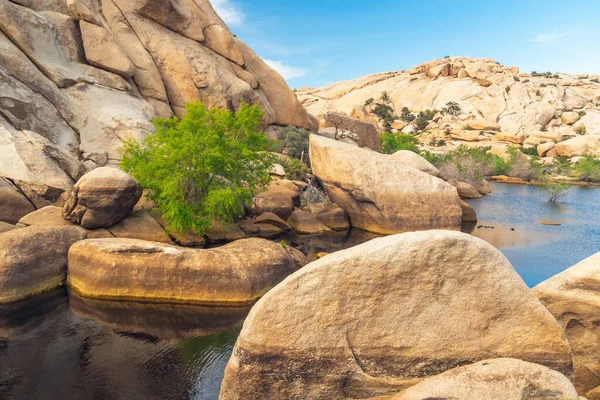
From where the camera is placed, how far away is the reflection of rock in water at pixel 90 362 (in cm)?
1017

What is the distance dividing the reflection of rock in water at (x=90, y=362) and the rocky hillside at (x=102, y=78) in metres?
9.83

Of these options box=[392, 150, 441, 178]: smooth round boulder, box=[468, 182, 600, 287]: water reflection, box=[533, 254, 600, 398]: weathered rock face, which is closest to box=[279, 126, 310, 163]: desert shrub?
box=[392, 150, 441, 178]: smooth round boulder

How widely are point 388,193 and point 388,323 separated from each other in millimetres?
18542

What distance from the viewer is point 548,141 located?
77.0 meters

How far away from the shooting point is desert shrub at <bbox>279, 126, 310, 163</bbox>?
38.6 metres

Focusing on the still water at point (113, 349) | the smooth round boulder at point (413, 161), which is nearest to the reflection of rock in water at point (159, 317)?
the still water at point (113, 349)

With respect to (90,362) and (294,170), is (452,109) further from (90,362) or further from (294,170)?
(90,362)

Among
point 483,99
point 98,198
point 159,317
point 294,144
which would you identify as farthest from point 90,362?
point 483,99

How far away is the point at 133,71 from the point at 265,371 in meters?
29.6

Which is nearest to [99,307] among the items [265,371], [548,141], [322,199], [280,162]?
[265,371]

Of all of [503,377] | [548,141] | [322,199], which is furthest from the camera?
[548,141]

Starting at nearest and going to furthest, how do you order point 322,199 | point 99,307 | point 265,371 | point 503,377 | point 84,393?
point 503,377, point 265,371, point 84,393, point 99,307, point 322,199

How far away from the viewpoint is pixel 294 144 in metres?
39.1

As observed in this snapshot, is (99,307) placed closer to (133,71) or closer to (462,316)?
(462,316)
